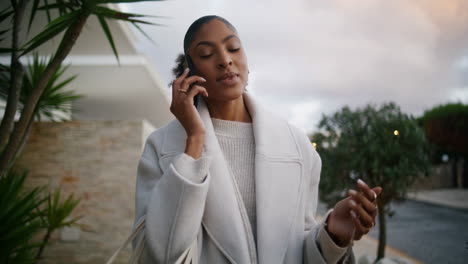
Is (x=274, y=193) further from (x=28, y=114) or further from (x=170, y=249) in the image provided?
(x=28, y=114)

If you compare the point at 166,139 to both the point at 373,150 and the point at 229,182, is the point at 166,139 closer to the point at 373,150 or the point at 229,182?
the point at 229,182

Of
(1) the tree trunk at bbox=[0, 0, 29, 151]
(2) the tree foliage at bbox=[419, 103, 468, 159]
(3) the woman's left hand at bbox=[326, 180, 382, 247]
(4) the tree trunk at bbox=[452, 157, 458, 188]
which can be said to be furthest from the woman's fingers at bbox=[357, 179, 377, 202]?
(4) the tree trunk at bbox=[452, 157, 458, 188]

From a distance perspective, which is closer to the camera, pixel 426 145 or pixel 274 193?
pixel 274 193

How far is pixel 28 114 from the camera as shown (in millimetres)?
2506

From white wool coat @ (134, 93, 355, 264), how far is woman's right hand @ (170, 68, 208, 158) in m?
0.07

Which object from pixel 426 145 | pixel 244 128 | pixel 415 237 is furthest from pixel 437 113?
pixel 244 128

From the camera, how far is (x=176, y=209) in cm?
133

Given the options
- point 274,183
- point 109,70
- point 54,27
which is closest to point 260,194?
point 274,183

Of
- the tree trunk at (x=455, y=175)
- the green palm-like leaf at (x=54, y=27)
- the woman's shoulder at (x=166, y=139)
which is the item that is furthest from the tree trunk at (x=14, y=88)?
the tree trunk at (x=455, y=175)

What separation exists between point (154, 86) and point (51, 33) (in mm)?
7063

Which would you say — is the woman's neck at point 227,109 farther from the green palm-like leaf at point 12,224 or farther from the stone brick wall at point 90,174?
the stone brick wall at point 90,174

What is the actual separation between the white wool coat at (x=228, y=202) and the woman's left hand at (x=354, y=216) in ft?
0.25

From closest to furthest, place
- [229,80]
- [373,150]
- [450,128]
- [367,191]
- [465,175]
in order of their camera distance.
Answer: [367,191] → [229,80] → [373,150] → [450,128] → [465,175]

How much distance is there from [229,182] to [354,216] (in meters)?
0.51
